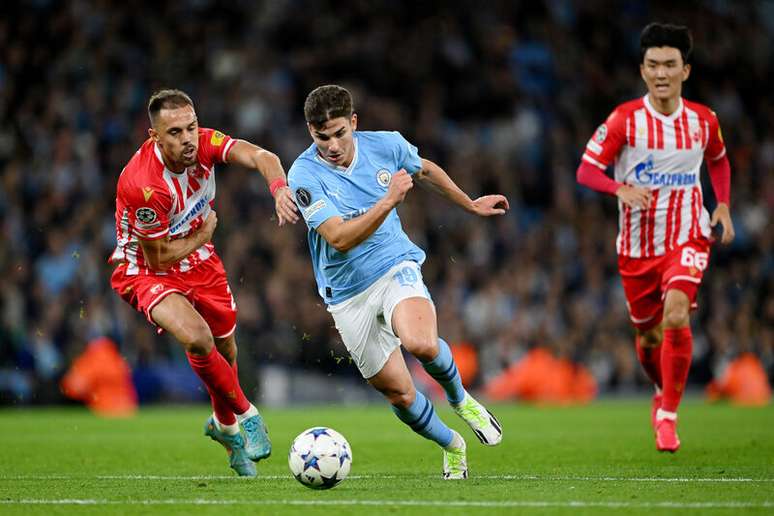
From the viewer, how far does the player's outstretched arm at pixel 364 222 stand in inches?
272

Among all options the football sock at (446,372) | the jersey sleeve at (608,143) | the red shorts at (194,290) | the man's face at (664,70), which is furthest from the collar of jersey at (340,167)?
the man's face at (664,70)

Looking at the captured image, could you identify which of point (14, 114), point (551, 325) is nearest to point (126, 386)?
point (14, 114)

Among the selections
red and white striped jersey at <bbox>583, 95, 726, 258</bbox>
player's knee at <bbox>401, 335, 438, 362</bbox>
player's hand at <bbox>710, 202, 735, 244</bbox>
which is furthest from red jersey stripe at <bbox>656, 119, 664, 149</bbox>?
player's knee at <bbox>401, 335, 438, 362</bbox>

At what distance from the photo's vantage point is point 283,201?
6926 millimetres

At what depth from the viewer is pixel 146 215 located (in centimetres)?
787

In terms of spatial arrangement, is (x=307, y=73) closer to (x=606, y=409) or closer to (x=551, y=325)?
(x=551, y=325)

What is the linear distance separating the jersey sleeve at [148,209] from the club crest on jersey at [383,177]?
4.52ft

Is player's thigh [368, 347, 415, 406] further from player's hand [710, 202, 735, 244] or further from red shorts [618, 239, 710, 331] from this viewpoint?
player's hand [710, 202, 735, 244]

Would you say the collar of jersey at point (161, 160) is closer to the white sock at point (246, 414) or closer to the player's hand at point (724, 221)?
the white sock at point (246, 414)

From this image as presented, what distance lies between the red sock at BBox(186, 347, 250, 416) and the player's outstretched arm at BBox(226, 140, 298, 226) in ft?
3.57

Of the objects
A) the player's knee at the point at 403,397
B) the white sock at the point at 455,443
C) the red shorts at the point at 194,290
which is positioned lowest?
the white sock at the point at 455,443

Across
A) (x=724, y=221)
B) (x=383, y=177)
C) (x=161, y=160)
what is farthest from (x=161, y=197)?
(x=724, y=221)

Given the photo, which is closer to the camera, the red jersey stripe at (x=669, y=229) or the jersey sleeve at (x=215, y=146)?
the jersey sleeve at (x=215, y=146)

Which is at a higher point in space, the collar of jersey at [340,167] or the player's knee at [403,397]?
the collar of jersey at [340,167]
